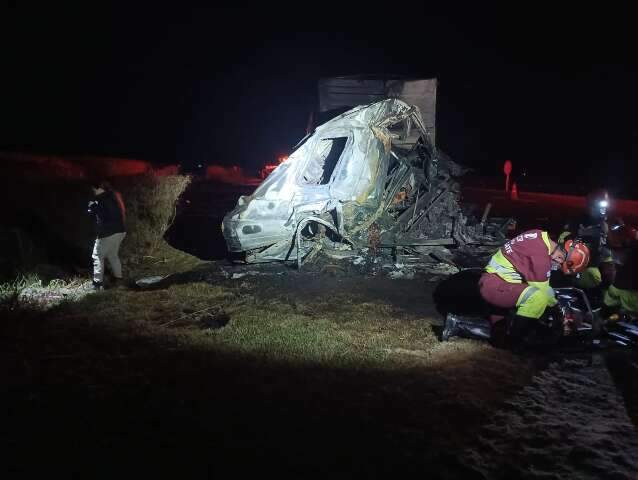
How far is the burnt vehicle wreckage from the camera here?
25.3ft

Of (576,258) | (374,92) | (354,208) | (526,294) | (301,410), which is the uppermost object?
(374,92)

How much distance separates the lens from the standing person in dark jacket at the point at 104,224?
695 cm

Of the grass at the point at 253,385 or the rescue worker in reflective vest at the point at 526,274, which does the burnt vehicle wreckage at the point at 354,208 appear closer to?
the grass at the point at 253,385

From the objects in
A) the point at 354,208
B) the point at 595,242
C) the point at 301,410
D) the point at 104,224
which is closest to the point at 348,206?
the point at 354,208

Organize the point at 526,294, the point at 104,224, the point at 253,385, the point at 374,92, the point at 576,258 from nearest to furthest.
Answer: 1. the point at 253,385
2. the point at 526,294
3. the point at 576,258
4. the point at 104,224
5. the point at 374,92

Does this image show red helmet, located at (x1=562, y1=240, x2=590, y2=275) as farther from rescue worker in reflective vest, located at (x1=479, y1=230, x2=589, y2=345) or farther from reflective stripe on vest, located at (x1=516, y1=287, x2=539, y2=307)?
reflective stripe on vest, located at (x1=516, y1=287, x2=539, y2=307)

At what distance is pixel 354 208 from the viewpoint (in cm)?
788

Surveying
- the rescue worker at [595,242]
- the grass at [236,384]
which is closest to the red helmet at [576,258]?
the rescue worker at [595,242]

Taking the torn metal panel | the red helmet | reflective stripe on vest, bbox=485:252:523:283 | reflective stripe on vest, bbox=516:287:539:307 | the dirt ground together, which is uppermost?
the torn metal panel

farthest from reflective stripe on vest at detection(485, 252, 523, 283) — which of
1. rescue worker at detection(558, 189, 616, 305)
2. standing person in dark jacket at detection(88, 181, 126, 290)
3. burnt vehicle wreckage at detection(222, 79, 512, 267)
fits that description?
standing person in dark jacket at detection(88, 181, 126, 290)

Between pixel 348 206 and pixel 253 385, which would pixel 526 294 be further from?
pixel 348 206

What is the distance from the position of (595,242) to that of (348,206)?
11.6 ft

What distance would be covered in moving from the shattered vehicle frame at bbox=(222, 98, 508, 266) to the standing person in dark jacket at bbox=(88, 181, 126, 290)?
62.5 inches

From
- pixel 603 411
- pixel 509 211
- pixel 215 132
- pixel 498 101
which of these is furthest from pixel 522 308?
pixel 215 132
